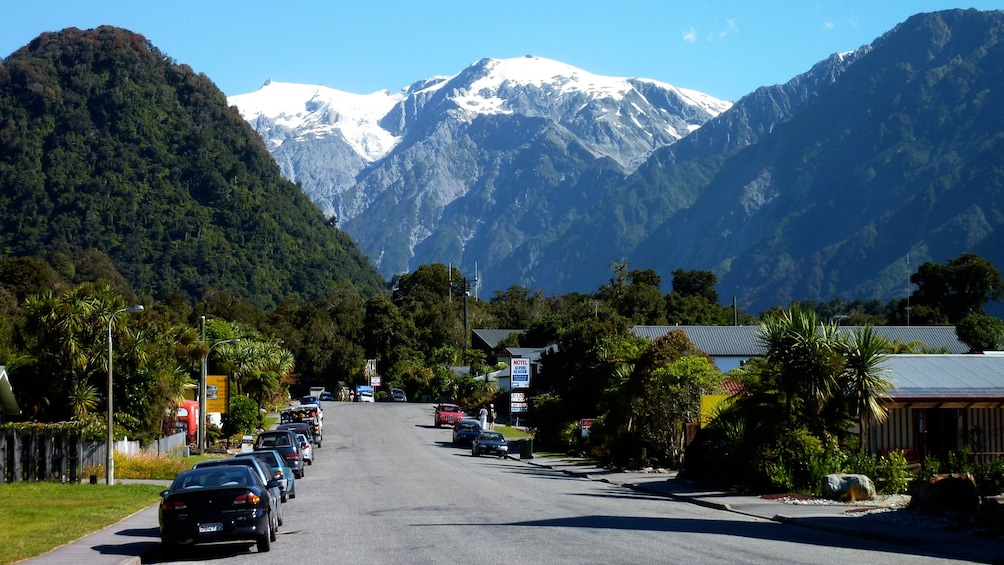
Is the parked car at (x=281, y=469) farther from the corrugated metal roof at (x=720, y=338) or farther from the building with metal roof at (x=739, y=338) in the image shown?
the corrugated metal roof at (x=720, y=338)

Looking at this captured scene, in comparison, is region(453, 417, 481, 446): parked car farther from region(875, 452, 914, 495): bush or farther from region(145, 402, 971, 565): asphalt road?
region(875, 452, 914, 495): bush

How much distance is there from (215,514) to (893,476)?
17984 mm

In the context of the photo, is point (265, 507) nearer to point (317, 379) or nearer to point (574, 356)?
point (574, 356)

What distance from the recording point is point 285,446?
39.3 metres

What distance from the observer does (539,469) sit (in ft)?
151

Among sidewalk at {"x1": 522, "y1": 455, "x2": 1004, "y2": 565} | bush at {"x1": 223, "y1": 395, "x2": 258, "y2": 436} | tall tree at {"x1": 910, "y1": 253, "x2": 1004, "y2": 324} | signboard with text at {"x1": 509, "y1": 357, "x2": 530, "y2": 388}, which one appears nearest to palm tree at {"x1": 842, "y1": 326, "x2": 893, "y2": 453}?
sidewalk at {"x1": 522, "y1": 455, "x2": 1004, "y2": 565}

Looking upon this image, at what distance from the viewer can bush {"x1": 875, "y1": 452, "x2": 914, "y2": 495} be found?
28.9m

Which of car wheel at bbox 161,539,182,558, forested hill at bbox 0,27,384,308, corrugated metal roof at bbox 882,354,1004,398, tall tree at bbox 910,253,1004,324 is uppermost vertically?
forested hill at bbox 0,27,384,308

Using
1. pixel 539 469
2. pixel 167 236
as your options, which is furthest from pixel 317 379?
pixel 539 469

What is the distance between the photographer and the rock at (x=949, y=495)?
24094 mm

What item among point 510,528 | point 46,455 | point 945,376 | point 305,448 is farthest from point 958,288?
point 510,528

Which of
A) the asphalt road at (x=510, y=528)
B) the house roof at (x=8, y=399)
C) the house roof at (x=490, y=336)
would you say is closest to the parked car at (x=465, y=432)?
the asphalt road at (x=510, y=528)

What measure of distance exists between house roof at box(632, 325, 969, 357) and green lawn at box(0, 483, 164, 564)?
177 ft

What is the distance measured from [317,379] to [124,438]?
310ft
